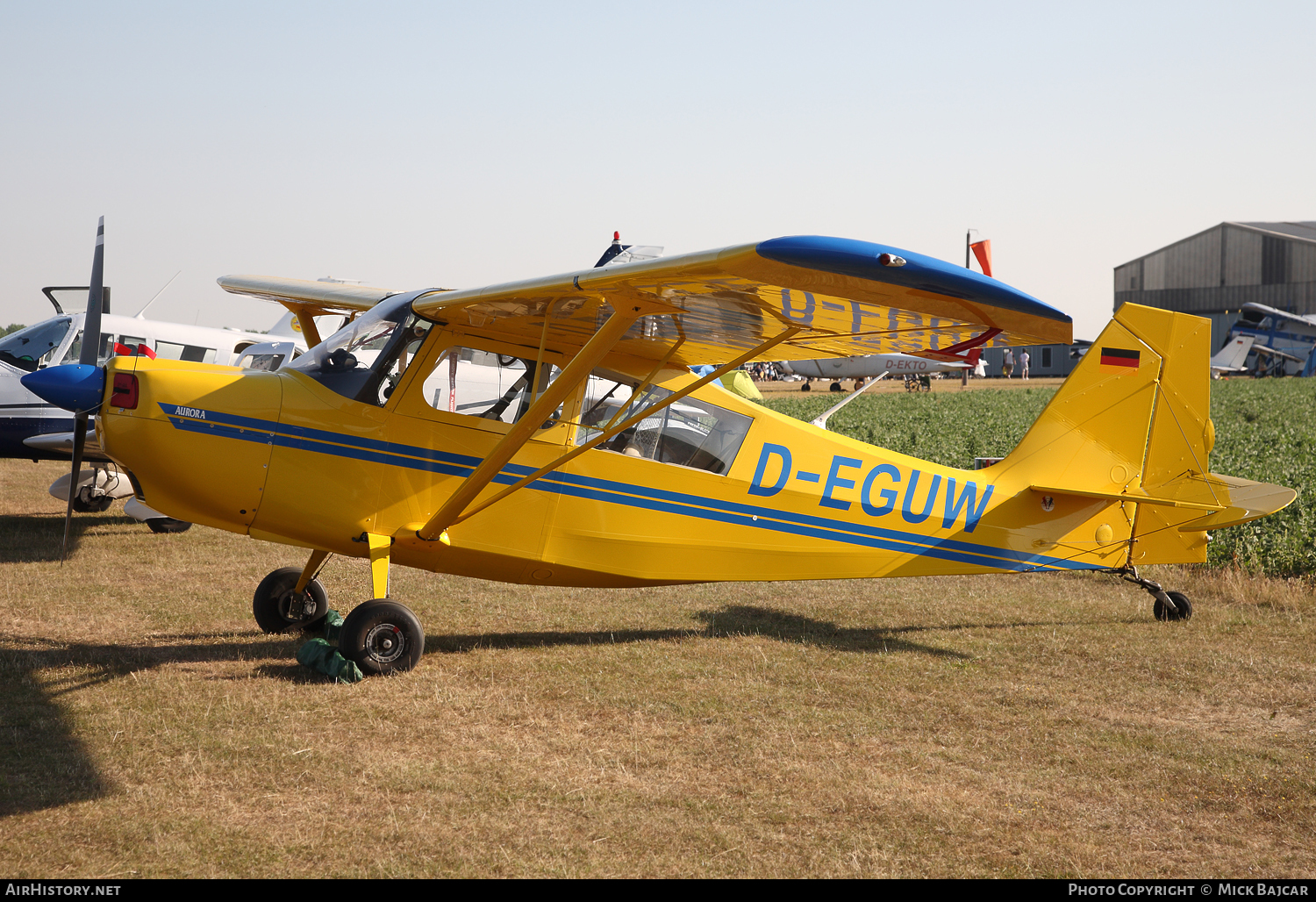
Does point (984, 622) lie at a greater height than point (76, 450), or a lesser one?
lesser

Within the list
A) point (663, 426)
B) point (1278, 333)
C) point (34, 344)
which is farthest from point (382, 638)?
point (1278, 333)

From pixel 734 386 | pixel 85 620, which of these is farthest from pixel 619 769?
pixel 734 386

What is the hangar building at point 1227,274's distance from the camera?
7662cm

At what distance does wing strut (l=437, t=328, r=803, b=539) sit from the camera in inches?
246

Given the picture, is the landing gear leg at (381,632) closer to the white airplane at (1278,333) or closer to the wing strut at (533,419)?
the wing strut at (533,419)

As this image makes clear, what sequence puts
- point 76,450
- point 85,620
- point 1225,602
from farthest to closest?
point 1225,602, point 85,620, point 76,450

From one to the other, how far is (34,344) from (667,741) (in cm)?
1150

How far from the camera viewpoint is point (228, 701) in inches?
231

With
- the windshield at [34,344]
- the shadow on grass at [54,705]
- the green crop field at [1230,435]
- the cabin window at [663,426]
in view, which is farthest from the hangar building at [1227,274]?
the shadow on grass at [54,705]

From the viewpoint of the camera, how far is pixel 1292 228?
9000 centimetres
